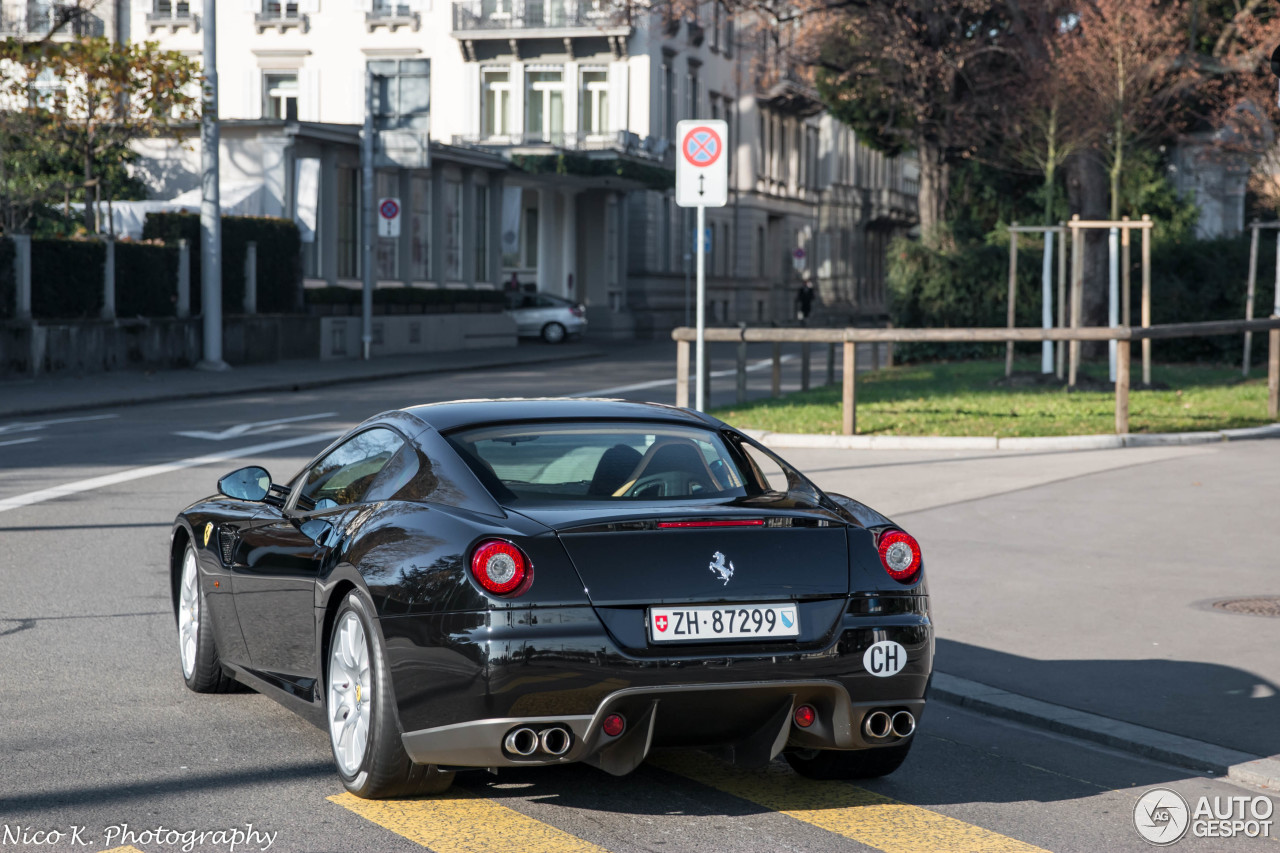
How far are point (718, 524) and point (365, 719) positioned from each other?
4.05 ft

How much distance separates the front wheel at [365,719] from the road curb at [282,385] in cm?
1633

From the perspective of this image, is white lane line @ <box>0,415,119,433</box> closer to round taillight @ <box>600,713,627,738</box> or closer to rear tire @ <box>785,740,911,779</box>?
rear tire @ <box>785,740,911,779</box>

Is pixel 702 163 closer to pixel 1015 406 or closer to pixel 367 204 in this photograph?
pixel 1015 406

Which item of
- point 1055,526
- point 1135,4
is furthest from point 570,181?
point 1055,526

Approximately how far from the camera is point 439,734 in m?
4.71

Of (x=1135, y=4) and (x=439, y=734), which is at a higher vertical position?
(x=1135, y=4)

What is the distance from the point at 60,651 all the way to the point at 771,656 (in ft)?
12.8

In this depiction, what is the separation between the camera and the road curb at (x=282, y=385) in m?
21.5

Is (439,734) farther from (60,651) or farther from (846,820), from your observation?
(60,651)

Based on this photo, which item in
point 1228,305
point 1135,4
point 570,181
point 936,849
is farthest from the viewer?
point 570,181

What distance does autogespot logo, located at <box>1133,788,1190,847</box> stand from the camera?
16.0 ft

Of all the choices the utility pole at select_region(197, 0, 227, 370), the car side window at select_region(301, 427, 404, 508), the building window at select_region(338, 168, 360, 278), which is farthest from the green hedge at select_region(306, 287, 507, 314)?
the car side window at select_region(301, 427, 404, 508)

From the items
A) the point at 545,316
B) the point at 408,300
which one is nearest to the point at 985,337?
the point at 408,300

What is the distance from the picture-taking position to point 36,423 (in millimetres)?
19516
